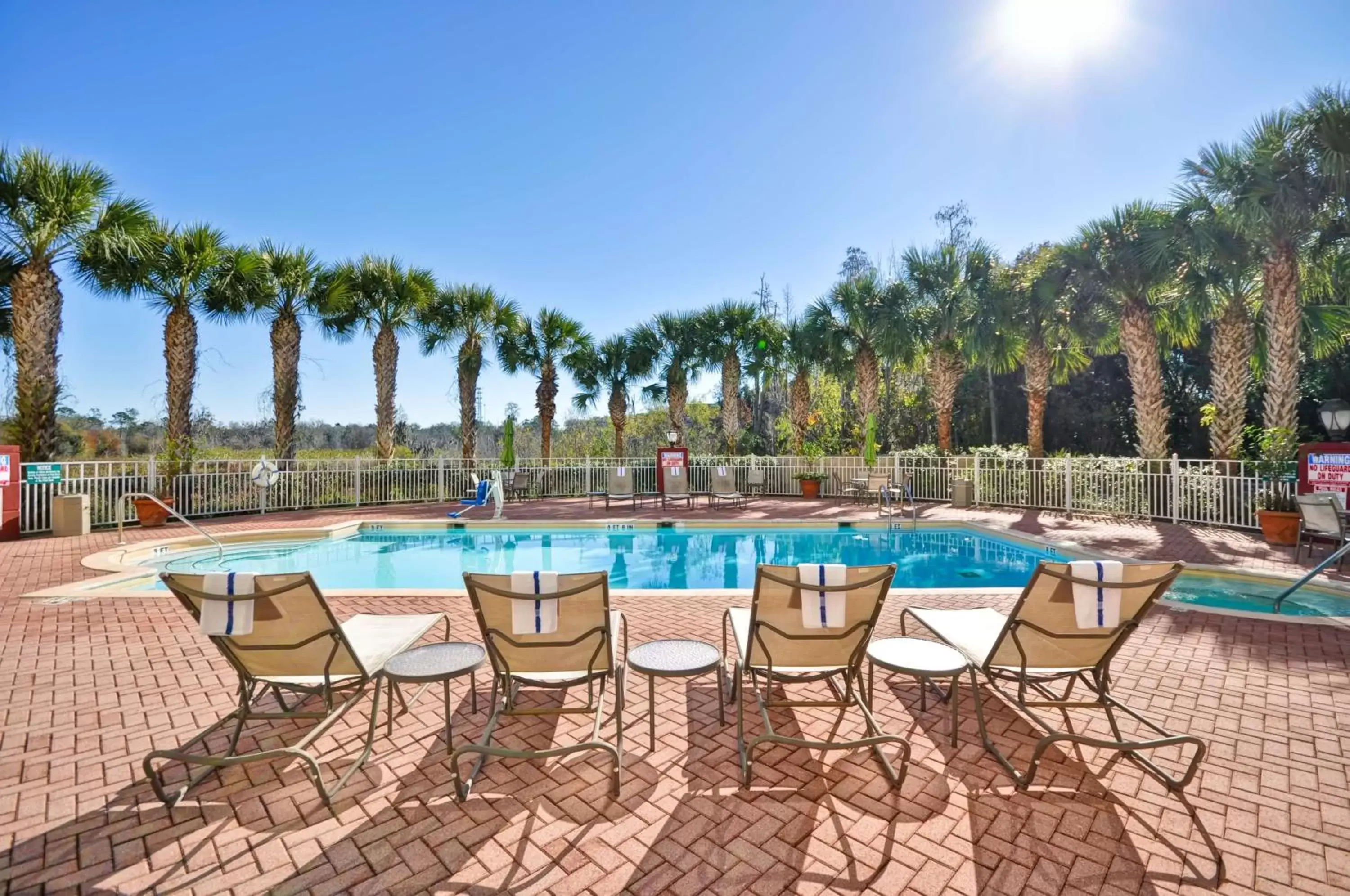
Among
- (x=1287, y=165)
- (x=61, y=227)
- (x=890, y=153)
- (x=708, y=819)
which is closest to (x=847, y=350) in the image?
(x=890, y=153)

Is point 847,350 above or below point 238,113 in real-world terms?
below

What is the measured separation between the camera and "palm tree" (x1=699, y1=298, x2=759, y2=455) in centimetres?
1645

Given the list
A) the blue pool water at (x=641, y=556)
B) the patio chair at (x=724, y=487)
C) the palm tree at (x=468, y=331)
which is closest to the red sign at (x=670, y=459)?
the patio chair at (x=724, y=487)

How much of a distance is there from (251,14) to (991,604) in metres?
11.3

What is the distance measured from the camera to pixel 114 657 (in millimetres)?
3611

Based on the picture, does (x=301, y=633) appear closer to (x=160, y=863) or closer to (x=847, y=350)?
(x=160, y=863)

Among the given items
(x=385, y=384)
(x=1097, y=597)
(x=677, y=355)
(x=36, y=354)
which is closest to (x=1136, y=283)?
(x=677, y=355)

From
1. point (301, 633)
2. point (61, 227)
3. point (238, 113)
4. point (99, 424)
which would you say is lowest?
point (301, 633)

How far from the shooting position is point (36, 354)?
9.21 metres

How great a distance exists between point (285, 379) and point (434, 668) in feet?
44.4

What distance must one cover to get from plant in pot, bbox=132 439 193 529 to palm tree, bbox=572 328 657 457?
30.6ft

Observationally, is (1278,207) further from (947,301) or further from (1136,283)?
(947,301)

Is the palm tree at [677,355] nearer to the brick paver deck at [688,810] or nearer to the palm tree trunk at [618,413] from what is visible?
the palm tree trunk at [618,413]

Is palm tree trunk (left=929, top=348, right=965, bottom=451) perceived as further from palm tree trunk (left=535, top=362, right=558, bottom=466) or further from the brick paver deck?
the brick paver deck
